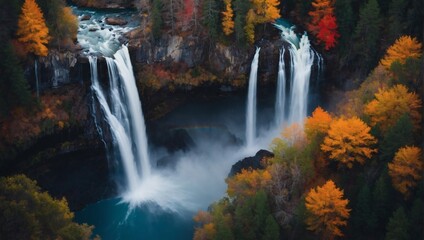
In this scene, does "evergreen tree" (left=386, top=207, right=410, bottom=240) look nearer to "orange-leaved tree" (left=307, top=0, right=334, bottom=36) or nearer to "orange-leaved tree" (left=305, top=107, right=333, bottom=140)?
"orange-leaved tree" (left=305, top=107, right=333, bottom=140)

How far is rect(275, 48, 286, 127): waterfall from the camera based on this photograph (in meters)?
61.6

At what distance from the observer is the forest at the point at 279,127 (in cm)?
4059

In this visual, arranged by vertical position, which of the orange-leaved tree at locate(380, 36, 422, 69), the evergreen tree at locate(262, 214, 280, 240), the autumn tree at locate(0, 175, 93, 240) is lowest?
the evergreen tree at locate(262, 214, 280, 240)

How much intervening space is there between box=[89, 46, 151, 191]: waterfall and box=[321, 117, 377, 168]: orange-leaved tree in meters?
23.1

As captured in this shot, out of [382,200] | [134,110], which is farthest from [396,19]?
[134,110]

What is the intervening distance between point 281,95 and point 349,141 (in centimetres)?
1974

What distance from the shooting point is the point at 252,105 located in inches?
2498

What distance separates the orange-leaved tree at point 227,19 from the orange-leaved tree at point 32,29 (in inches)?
812

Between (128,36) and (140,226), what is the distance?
2291 centimetres

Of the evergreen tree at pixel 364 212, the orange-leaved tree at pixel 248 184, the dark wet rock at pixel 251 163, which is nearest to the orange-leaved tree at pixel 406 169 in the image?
the evergreen tree at pixel 364 212

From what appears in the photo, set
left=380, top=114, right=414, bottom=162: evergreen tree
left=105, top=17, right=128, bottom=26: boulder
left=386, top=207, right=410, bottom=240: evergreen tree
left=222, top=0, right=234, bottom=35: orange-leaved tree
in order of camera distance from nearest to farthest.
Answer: left=386, top=207, right=410, bottom=240: evergreen tree < left=380, top=114, right=414, bottom=162: evergreen tree < left=222, top=0, right=234, bottom=35: orange-leaved tree < left=105, top=17, right=128, bottom=26: boulder

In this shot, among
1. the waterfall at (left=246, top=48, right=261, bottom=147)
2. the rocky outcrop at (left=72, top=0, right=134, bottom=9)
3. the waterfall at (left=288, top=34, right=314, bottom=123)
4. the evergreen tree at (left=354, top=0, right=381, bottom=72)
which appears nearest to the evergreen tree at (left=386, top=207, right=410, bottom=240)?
the waterfall at (left=288, top=34, right=314, bottom=123)

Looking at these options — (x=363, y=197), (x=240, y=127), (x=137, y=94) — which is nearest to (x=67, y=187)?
(x=137, y=94)

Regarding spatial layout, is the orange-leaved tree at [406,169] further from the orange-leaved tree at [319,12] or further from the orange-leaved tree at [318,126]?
the orange-leaved tree at [319,12]
